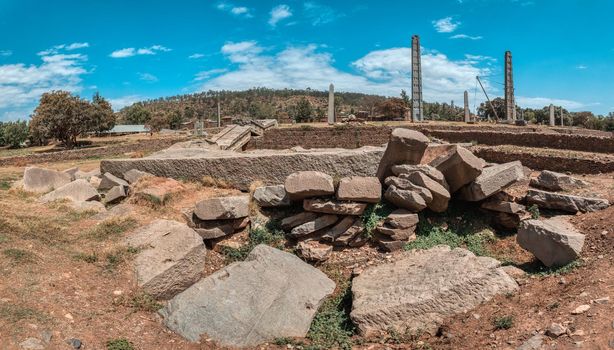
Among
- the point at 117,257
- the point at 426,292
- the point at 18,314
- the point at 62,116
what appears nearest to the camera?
the point at 18,314

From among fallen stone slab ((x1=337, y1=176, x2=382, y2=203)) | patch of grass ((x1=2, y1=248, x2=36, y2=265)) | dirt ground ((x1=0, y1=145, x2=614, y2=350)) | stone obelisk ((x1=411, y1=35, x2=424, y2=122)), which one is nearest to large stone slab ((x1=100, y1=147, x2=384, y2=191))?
fallen stone slab ((x1=337, y1=176, x2=382, y2=203))

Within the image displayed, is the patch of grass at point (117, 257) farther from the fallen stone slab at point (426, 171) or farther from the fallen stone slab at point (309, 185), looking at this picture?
the fallen stone slab at point (426, 171)

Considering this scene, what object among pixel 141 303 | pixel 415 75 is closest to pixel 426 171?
pixel 141 303

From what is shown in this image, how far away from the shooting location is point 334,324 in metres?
5.89

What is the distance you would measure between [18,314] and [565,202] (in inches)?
344

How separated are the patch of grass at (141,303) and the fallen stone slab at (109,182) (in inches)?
173

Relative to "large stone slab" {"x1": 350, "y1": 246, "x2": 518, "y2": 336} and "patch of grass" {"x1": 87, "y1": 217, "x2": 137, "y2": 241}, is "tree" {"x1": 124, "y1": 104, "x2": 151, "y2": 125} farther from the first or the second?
"large stone slab" {"x1": 350, "y1": 246, "x2": 518, "y2": 336}

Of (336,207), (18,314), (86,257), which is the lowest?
(18,314)

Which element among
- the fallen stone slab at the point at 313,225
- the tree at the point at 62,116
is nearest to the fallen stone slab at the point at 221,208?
the fallen stone slab at the point at 313,225

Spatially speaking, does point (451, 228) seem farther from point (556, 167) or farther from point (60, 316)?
point (556, 167)

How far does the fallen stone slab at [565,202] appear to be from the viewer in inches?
313

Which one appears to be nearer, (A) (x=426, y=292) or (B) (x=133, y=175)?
(A) (x=426, y=292)

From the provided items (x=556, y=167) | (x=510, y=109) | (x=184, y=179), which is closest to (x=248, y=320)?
(x=184, y=179)

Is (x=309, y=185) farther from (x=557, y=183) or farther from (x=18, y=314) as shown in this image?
(x=557, y=183)
